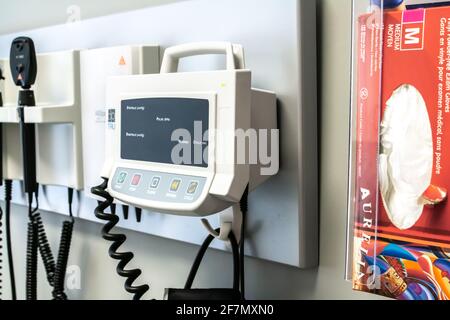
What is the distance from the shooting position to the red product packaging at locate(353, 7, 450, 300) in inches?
15.9

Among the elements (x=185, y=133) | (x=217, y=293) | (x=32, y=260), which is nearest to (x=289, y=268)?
(x=217, y=293)

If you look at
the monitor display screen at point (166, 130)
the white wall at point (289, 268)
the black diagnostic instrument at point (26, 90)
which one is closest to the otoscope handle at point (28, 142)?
the black diagnostic instrument at point (26, 90)

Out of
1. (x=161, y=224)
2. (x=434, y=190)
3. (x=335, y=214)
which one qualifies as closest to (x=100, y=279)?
(x=161, y=224)

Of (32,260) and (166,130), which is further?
(32,260)

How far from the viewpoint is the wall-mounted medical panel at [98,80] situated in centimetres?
60

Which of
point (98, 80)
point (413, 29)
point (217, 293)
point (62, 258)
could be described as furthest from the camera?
point (62, 258)

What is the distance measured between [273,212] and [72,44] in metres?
0.41

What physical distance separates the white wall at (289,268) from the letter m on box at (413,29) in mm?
59

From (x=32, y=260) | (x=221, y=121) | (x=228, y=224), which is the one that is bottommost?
(x=32, y=260)

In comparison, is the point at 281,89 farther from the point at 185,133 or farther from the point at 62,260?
the point at 62,260

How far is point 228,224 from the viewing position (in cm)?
51

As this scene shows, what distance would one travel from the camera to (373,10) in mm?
429

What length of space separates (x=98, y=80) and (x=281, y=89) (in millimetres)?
261

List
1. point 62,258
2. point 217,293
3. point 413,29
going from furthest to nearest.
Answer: point 62,258, point 217,293, point 413,29
